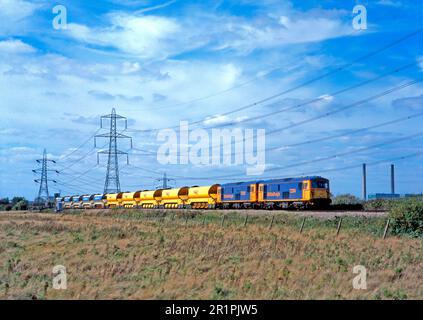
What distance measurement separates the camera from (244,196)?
208 ft

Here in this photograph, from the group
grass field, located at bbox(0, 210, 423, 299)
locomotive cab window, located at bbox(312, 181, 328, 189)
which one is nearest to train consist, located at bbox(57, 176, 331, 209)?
locomotive cab window, located at bbox(312, 181, 328, 189)

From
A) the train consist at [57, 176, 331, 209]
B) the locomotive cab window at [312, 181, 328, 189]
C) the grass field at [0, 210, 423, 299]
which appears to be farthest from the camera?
the train consist at [57, 176, 331, 209]

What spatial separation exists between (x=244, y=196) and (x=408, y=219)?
110 ft

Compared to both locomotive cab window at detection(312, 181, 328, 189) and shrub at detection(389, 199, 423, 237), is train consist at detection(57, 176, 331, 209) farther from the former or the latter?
shrub at detection(389, 199, 423, 237)

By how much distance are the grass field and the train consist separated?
17.9 m

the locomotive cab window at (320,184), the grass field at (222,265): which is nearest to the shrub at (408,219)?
the grass field at (222,265)

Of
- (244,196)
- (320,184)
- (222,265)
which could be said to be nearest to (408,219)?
(222,265)

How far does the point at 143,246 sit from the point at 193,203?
47.2 m

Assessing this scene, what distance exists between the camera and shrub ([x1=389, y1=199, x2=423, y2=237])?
3077 centimetres

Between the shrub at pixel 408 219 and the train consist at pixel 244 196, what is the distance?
19785mm

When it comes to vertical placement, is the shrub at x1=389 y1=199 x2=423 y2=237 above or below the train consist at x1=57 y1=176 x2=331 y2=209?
below

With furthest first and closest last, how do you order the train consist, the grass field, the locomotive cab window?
the train consist → the locomotive cab window → the grass field

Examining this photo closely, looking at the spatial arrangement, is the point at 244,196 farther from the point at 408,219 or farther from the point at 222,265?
the point at 222,265

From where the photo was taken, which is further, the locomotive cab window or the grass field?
the locomotive cab window
